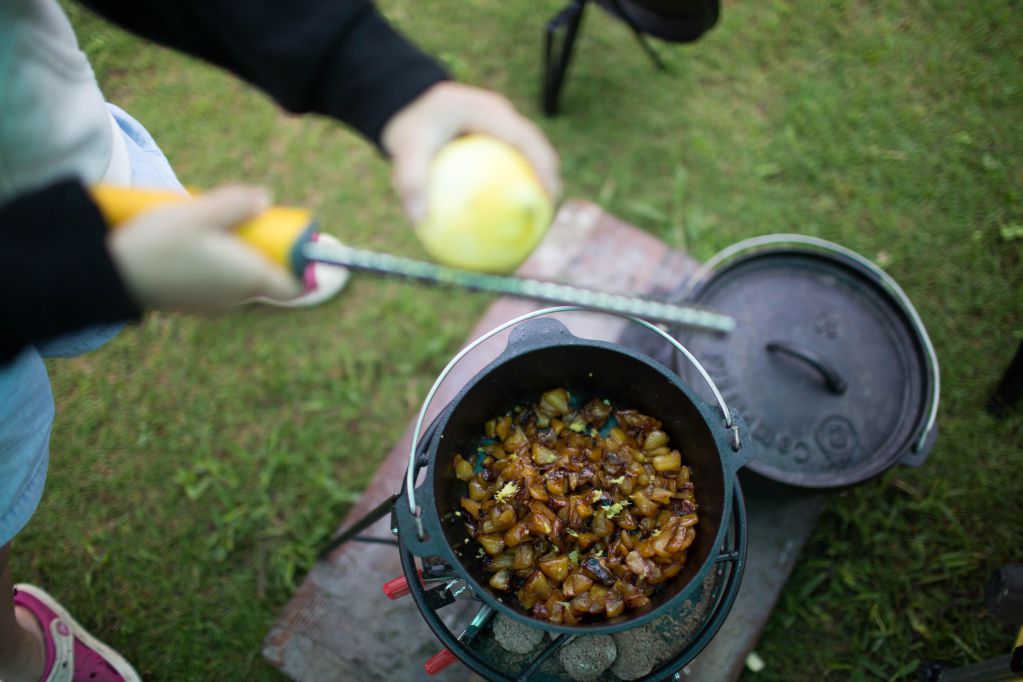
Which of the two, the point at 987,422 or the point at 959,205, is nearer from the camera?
the point at 987,422

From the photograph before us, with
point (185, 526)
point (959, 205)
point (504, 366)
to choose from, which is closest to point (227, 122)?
point (185, 526)

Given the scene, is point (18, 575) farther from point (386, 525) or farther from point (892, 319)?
point (892, 319)

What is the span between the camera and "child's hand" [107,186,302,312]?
1166mm

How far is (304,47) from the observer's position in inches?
54.7

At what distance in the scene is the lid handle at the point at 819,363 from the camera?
83.4 inches

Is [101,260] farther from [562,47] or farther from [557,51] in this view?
[557,51]

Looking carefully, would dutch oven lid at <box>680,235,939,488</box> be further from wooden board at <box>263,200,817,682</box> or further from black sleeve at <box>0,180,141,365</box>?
black sleeve at <box>0,180,141,365</box>

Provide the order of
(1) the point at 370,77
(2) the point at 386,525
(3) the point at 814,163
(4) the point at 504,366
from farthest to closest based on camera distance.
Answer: (3) the point at 814,163 < (2) the point at 386,525 < (4) the point at 504,366 < (1) the point at 370,77

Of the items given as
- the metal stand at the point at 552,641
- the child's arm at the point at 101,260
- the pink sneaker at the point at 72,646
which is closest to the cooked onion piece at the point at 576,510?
the metal stand at the point at 552,641

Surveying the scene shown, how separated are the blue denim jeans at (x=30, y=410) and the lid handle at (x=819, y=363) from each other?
83.4 inches

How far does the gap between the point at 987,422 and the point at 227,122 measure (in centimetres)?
438

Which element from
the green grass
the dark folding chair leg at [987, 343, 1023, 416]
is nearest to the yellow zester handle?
the green grass

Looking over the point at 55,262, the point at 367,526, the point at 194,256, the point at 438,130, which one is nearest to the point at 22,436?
the point at 55,262

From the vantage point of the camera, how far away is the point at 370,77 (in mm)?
1448
